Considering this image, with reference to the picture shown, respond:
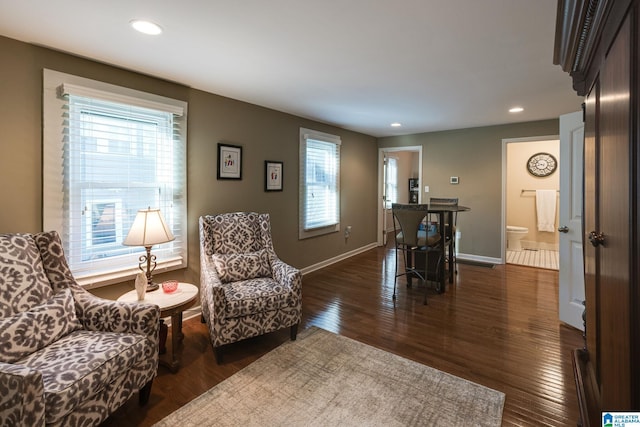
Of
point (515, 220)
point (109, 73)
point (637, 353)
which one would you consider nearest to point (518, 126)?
point (515, 220)

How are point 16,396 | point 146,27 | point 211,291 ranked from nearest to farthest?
point 16,396 < point 146,27 < point 211,291

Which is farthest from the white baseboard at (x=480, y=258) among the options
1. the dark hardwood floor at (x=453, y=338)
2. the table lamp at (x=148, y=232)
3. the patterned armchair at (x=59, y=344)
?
the patterned armchair at (x=59, y=344)

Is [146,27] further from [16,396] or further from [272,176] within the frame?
[272,176]

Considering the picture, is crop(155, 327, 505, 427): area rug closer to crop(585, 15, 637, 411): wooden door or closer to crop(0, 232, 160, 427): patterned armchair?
crop(0, 232, 160, 427): patterned armchair

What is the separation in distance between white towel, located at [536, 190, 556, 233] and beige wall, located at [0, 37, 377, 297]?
10.8 ft

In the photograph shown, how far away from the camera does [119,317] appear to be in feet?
5.88

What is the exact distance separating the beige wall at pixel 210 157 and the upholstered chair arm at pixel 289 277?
3.16ft

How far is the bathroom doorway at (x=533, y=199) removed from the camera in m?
5.91

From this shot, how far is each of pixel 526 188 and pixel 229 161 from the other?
5.97 meters

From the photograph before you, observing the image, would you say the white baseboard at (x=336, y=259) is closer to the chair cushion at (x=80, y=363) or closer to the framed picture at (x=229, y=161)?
the framed picture at (x=229, y=161)

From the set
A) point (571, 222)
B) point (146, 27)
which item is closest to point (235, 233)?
point (146, 27)

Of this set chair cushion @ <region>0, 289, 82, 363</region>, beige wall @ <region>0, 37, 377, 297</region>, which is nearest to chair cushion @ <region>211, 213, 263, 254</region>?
beige wall @ <region>0, 37, 377, 297</region>

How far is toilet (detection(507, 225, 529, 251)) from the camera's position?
19.4 ft

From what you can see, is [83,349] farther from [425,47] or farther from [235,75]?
[425,47]
